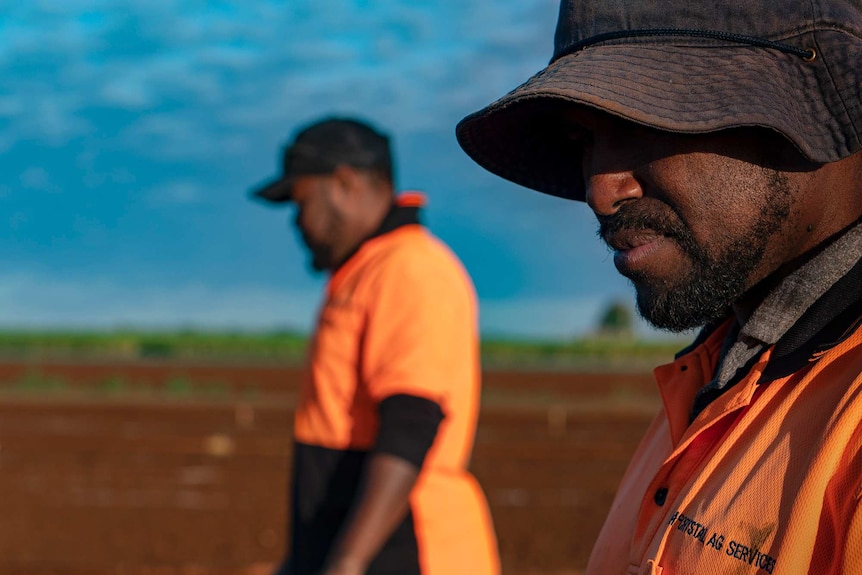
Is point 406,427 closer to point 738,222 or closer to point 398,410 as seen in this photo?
point 398,410

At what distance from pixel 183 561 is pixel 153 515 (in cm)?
191

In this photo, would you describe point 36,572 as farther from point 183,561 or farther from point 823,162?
point 823,162

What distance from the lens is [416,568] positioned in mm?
3113

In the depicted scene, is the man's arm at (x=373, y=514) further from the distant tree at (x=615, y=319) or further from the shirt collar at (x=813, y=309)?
the distant tree at (x=615, y=319)

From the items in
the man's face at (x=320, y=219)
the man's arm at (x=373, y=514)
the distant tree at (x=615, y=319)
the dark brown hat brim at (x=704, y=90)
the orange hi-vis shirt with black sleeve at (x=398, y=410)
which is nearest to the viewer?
the dark brown hat brim at (x=704, y=90)

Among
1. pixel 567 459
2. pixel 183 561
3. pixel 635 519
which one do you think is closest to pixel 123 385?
pixel 567 459

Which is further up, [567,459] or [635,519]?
[635,519]

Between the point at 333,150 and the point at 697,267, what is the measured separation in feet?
7.66

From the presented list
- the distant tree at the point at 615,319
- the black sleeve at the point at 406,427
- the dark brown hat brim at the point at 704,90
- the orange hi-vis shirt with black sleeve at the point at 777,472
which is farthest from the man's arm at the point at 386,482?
the distant tree at the point at 615,319

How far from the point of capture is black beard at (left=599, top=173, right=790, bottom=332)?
1.45 meters

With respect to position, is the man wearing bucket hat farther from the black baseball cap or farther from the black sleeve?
the black baseball cap

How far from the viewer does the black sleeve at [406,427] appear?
299 cm

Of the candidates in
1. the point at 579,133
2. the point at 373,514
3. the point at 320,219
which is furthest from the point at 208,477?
the point at 579,133

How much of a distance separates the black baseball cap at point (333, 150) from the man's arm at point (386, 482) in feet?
3.29
